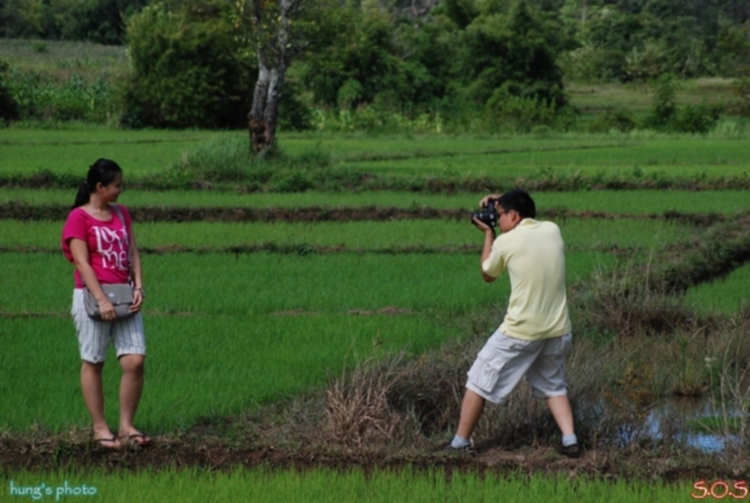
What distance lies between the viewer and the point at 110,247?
523 cm

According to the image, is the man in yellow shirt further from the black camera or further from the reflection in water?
the reflection in water

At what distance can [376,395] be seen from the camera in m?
5.75

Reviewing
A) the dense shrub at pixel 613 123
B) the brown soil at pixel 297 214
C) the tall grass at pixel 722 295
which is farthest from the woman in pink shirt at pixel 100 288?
the dense shrub at pixel 613 123

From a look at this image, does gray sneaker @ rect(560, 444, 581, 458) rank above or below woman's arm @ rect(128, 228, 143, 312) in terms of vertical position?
below

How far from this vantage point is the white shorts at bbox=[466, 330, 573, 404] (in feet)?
17.2

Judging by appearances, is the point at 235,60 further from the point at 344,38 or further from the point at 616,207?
the point at 616,207

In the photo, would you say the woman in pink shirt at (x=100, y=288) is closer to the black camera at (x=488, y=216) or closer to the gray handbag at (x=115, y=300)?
the gray handbag at (x=115, y=300)

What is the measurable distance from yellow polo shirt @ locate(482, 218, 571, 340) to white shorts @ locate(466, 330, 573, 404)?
6 cm

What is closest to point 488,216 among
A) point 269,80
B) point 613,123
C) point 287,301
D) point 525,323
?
point 525,323

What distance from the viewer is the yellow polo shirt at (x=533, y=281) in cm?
520

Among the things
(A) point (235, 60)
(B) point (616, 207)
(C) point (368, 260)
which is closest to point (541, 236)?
(C) point (368, 260)

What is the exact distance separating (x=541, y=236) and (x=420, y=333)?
2.87 m

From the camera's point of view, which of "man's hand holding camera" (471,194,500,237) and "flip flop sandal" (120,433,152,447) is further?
"man's hand holding camera" (471,194,500,237)

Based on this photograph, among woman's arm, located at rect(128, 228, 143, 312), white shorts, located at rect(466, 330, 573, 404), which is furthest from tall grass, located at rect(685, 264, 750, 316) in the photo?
woman's arm, located at rect(128, 228, 143, 312)
